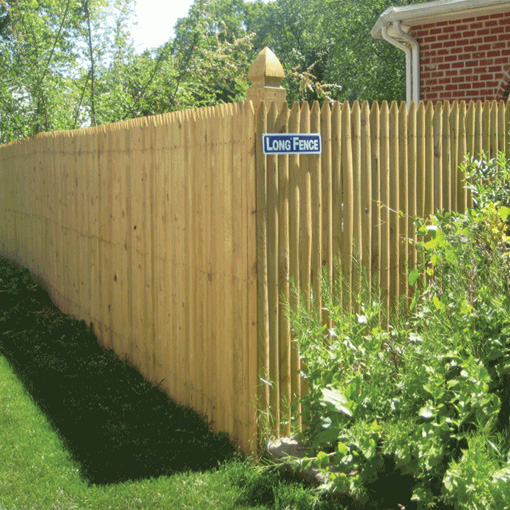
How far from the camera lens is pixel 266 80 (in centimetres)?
476

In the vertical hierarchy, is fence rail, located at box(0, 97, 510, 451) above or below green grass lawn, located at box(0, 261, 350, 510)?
above

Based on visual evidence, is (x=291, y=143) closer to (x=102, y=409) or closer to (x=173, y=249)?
(x=173, y=249)

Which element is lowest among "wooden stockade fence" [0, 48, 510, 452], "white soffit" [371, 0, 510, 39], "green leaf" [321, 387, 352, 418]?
"green leaf" [321, 387, 352, 418]

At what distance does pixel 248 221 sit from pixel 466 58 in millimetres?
6213

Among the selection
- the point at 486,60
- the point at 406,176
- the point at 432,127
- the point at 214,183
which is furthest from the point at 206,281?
the point at 486,60

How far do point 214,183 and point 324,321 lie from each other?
1.18 m

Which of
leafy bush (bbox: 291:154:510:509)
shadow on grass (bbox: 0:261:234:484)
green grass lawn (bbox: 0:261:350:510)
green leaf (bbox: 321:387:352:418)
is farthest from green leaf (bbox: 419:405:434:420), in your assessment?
shadow on grass (bbox: 0:261:234:484)

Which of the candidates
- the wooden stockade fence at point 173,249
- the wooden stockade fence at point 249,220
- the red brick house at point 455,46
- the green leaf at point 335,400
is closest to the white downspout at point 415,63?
the red brick house at point 455,46

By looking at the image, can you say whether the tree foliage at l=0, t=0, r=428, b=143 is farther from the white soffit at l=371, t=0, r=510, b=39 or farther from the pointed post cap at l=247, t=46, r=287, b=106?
the pointed post cap at l=247, t=46, r=287, b=106

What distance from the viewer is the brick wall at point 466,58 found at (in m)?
9.14

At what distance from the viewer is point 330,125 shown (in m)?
4.66

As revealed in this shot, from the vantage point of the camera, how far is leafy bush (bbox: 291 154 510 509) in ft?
11.2

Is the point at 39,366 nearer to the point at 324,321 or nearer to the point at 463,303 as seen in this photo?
the point at 324,321

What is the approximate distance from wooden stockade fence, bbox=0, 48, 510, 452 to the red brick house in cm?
326
